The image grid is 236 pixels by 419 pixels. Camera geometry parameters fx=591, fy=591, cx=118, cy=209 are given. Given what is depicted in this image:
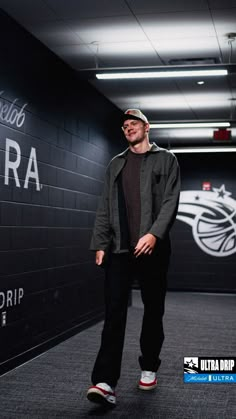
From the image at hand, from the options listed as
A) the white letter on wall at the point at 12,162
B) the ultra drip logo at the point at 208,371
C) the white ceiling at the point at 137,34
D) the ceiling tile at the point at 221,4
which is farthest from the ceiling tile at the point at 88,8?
the ultra drip logo at the point at 208,371

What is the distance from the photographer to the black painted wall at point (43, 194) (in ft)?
13.7

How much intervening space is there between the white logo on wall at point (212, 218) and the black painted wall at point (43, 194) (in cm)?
439

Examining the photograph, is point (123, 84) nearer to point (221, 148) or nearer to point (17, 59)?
point (17, 59)

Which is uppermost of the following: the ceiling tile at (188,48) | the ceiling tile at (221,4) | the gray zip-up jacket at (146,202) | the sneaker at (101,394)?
the ceiling tile at (188,48)

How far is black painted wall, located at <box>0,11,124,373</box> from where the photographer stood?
418 cm

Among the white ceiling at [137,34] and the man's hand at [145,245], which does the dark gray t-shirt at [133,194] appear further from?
the white ceiling at [137,34]

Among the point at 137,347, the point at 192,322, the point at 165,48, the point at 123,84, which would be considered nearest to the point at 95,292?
the point at 192,322

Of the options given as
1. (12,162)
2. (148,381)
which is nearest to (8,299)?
(12,162)

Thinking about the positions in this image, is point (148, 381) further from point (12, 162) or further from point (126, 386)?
point (12, 162)

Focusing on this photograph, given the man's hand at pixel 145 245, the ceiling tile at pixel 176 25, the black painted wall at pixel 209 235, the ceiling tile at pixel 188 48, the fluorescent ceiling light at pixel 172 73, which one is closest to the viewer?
the man's hand at pixel 145 245

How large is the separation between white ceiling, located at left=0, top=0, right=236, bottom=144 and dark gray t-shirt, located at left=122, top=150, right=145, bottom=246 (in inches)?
56.9

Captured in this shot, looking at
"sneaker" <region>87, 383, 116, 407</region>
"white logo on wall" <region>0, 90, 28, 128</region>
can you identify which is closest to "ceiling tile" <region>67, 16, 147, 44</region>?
"white logo on wall" <region>0, 90, 28, 128</region>

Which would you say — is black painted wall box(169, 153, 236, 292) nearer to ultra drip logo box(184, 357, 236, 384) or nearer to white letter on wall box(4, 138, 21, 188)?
ultra drip logo box(184, 357, 236, 384)

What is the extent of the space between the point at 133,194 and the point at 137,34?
2.09m
